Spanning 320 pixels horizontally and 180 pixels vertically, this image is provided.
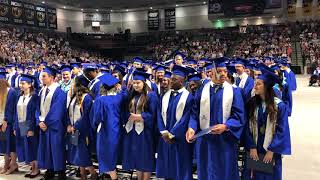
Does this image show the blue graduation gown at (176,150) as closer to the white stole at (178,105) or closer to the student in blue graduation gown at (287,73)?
the white stole at (178,105)

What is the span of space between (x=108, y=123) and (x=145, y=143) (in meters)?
0.57

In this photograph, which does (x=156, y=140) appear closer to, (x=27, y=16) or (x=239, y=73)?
(x=239, y=73)

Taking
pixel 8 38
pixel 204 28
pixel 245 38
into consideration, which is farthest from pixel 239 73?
pixel 204 28

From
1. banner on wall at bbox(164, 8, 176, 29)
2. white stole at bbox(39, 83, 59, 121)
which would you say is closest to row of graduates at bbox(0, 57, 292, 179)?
white stole at bbox(39, 83, 59, 121)

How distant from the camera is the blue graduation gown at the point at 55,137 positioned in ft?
→ 19.2

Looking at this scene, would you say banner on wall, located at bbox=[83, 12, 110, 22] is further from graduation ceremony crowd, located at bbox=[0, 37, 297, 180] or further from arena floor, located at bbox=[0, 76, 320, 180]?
graduation ceremony crowd, located at bbox=[0, 37, 297, 180]

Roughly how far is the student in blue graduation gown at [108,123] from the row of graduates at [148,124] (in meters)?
0.01

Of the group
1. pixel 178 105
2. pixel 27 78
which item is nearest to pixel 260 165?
pixel 178 105

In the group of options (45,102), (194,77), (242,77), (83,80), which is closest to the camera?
(194,77)

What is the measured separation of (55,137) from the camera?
231 inches

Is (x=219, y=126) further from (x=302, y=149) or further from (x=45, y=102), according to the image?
(x=302, y=149)

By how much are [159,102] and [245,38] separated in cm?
3139

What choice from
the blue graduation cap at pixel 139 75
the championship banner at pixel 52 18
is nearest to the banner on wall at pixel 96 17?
the championship banner at pixel 52 18

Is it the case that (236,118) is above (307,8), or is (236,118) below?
below
